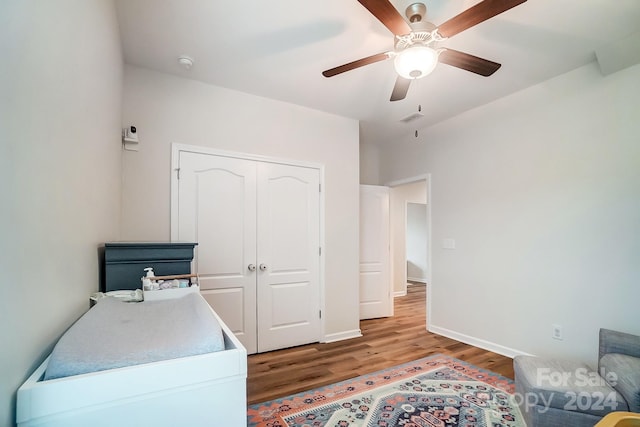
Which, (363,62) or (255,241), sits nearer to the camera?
(363,62)

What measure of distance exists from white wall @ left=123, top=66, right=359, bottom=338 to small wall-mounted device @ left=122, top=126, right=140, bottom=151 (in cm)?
6

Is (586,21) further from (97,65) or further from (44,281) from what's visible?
(44,281)

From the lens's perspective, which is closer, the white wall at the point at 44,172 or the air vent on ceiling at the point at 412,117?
the white wall at the point at 44,172

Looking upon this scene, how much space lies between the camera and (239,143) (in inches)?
122

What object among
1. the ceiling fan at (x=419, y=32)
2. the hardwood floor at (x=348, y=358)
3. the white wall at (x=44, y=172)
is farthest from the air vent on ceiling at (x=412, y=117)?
the white wall at (x=44, y=172)

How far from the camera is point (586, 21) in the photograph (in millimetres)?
2016

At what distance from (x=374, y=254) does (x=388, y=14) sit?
349 centimetres

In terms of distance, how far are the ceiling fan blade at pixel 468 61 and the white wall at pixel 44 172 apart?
74.2 inches

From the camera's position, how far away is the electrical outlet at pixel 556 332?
8.80 ft

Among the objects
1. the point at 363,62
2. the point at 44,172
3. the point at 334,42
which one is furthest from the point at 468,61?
the point at 44,172

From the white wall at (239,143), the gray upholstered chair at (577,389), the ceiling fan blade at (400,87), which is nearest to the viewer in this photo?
the gray upholstered chair at (577,389)

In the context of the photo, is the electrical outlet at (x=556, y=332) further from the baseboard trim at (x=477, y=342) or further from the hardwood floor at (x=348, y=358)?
the hardwood floor at (x=348, y=358)

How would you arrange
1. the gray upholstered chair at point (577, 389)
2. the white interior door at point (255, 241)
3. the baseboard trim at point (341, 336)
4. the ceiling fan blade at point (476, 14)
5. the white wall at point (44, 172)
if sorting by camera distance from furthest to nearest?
1. the baseboard trim at point (341, 336)
2. the white interior door at point (255, 241)
3. the gray upholstered chair at point (577, 389)
4. the ceiling fan blade at point (476, 14)
5. the white wall at point (44, 172)

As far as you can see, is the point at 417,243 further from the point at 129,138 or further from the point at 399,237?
the point at 129,138
